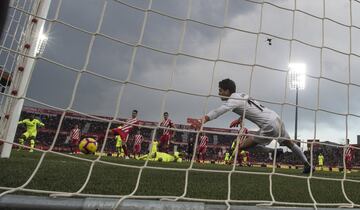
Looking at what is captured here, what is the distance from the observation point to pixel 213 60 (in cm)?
232

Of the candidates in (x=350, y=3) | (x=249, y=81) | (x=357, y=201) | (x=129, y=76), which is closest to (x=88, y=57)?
(x=129, y=76)

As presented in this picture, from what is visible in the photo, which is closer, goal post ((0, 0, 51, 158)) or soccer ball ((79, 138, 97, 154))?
goal post ((0, 0, 51, 158))

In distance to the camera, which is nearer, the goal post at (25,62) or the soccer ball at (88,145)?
the goal post at (25,62)

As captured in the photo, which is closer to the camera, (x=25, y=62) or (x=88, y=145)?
(x=25, y=62)

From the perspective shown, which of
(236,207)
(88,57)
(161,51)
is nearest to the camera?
(236,207)

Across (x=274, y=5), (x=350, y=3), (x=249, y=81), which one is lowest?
(x=249, y=81)

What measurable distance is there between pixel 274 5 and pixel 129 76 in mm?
1380

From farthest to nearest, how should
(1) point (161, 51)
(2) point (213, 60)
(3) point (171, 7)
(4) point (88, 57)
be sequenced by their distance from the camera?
(3) point (171, 7), (2) point (213, 60), (1) point (161, 51), (4) point (88, 57)

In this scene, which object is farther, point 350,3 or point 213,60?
point 350,3

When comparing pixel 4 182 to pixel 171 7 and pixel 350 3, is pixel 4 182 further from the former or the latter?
pixel 350 3

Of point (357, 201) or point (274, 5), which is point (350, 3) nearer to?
point (274, 5)

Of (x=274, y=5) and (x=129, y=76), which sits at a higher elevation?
(x=274, y=5)

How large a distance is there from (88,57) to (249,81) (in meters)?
1.07

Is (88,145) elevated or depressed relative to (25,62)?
depressed
